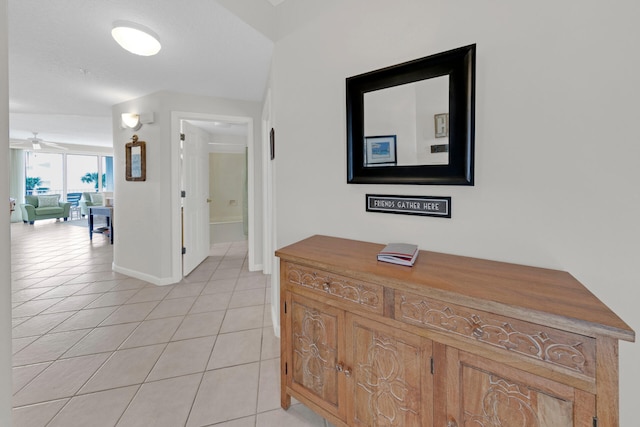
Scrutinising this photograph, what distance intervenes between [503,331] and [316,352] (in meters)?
0.80

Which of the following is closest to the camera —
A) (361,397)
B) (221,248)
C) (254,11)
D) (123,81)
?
(361,397)

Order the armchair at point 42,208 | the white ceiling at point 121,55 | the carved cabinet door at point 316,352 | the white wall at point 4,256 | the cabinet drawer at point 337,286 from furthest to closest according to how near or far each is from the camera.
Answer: the armchair at point 42,208 → the white ceiling at point 121,55 → the carved cabinet door at point 316,352 → the cabinet drawer at point 337,286 → the white wall at point 4,256

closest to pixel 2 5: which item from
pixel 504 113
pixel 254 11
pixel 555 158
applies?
pixel 254 11

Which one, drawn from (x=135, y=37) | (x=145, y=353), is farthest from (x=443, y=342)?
(x=135, y=37)

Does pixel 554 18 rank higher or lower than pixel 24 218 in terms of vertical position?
higher

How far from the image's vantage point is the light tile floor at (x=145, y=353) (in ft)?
4.58

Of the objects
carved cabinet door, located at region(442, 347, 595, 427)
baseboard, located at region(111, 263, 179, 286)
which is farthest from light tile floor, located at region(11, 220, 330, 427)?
carved cabinet door, located at region(442, 347, 595, 427)

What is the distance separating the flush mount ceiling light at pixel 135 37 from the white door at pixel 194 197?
1.44 metres

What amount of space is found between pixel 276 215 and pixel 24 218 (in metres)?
9.56

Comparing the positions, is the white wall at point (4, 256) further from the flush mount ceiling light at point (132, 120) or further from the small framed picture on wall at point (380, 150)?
the flush mount ceiling light at point (132, 120)

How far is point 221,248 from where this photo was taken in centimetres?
489

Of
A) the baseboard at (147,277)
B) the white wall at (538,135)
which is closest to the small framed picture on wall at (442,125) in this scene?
the white wall at (538,135)

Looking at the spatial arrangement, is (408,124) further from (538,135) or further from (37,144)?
(37,144)

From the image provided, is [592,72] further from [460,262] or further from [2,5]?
[2,5]
